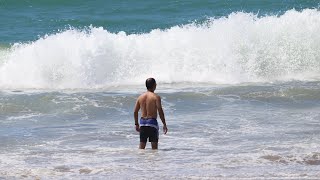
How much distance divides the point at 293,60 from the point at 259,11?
631 centimetres

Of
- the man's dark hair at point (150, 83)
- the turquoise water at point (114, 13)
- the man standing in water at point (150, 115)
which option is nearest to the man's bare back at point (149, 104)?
the man standing in water at point (150, 115)

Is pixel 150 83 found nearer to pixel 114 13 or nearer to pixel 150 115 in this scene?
pixel 150 115

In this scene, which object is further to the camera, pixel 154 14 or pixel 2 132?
pixel 154 14

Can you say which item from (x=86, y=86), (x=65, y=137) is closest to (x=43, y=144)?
(x=65, y=137)

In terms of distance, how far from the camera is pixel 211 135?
1217 cm

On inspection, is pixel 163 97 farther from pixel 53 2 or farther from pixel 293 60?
pixel 53 2

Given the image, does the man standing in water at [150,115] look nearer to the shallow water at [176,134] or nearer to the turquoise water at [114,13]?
the shallow water at [176,134]

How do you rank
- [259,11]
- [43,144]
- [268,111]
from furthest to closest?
1. [259,11]
2. [268,111]
3. [43,144]

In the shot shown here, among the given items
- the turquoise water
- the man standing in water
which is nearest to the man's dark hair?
the man standing in water

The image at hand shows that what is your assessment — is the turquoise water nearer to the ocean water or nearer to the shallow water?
the ocean water

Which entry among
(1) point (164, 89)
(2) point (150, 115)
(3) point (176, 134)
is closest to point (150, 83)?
(2) point (150, 115)

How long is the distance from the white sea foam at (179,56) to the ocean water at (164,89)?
0.10 ft

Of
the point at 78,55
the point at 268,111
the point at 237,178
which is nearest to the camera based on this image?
the point at 237,178

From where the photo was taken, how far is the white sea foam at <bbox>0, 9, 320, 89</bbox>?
62.3 ft
